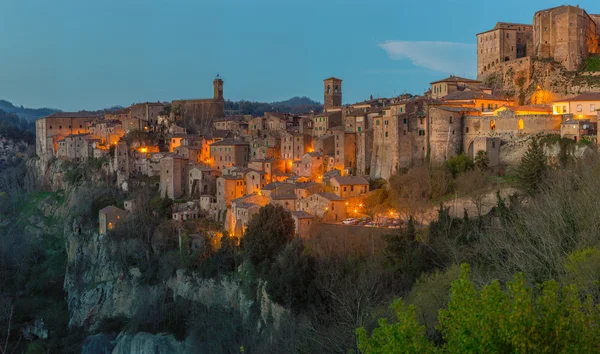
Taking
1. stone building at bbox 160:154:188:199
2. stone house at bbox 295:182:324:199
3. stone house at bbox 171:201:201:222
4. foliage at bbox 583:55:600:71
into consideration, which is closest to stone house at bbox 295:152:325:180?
stone house at bbox 295:182:324:199

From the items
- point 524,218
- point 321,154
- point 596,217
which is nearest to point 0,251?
point 321,154

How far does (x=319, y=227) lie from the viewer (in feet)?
109

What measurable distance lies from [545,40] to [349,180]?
674 inches

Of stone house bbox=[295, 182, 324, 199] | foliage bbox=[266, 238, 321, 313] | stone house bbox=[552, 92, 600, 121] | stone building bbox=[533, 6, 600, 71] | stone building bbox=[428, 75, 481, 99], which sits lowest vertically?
foliage bbox=[266, 238, 321, 313]

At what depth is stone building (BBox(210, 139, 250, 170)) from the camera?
157 ft

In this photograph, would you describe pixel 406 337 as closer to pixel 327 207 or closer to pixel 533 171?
pixel 533 171

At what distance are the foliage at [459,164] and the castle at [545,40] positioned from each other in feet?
42.8

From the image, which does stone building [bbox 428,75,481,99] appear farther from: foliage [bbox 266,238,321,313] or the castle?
foliage [bbox 266,238,321,313]

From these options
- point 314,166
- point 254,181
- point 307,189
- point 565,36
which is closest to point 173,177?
point 254,181

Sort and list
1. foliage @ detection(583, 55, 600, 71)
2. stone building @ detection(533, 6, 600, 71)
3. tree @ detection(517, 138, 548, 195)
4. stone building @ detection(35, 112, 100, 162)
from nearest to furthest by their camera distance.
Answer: tree @ detection(517, 138, 548, 195), foliage @ detection(583, 55, 600, 71), stone building @ detection(533, 6, 600, 71), stone building @ detection(35, 112, 100, 162)

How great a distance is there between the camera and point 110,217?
44.9 metres

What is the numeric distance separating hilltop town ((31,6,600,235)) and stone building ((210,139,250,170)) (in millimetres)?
81

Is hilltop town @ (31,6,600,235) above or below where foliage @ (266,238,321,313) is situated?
above

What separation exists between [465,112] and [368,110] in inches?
383
